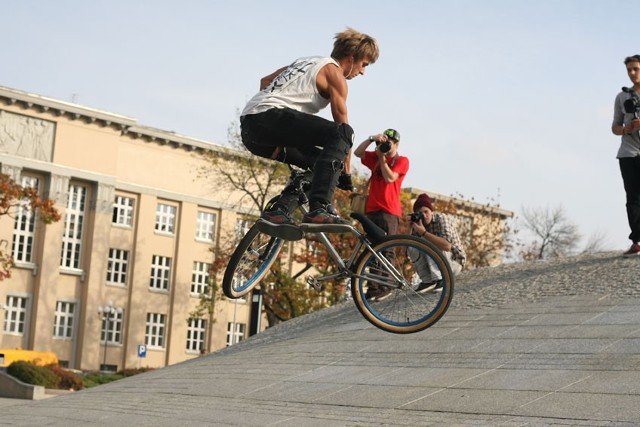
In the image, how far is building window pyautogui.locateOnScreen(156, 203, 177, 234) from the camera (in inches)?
2926

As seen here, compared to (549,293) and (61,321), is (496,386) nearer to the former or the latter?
(549,293)

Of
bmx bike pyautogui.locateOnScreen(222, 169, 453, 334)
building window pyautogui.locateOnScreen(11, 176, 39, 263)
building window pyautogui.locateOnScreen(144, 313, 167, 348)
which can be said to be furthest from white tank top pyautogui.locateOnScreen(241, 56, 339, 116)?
building window pyautogui.locateOnScreen(144, 313, 167, 348)

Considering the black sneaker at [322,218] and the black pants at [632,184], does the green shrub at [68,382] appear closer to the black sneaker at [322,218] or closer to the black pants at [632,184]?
the black pants at [632,184]

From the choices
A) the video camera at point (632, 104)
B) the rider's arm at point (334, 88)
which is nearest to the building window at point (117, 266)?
the video camera at point (632, 104)

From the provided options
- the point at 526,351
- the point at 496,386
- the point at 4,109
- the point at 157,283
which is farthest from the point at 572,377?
the point at 157,283

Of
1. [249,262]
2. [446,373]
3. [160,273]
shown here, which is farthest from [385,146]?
[160,273]

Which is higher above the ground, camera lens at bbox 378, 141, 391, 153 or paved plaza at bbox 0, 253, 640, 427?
camera lens at bbox 378, 141, 391, 153

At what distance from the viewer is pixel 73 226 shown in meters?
68.8

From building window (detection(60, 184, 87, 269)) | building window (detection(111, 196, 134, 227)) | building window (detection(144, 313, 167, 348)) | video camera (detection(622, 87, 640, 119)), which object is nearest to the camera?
video camera (detection(622, 87, 640, 119))

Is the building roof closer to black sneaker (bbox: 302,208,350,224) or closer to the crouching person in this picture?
the crouching person

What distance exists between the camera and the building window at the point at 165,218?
74312 millimetres

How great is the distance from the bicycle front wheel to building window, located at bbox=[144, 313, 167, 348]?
64764 mm

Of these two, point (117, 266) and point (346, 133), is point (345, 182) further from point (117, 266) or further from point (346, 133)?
point (117, 266)

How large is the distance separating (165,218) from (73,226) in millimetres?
7966
